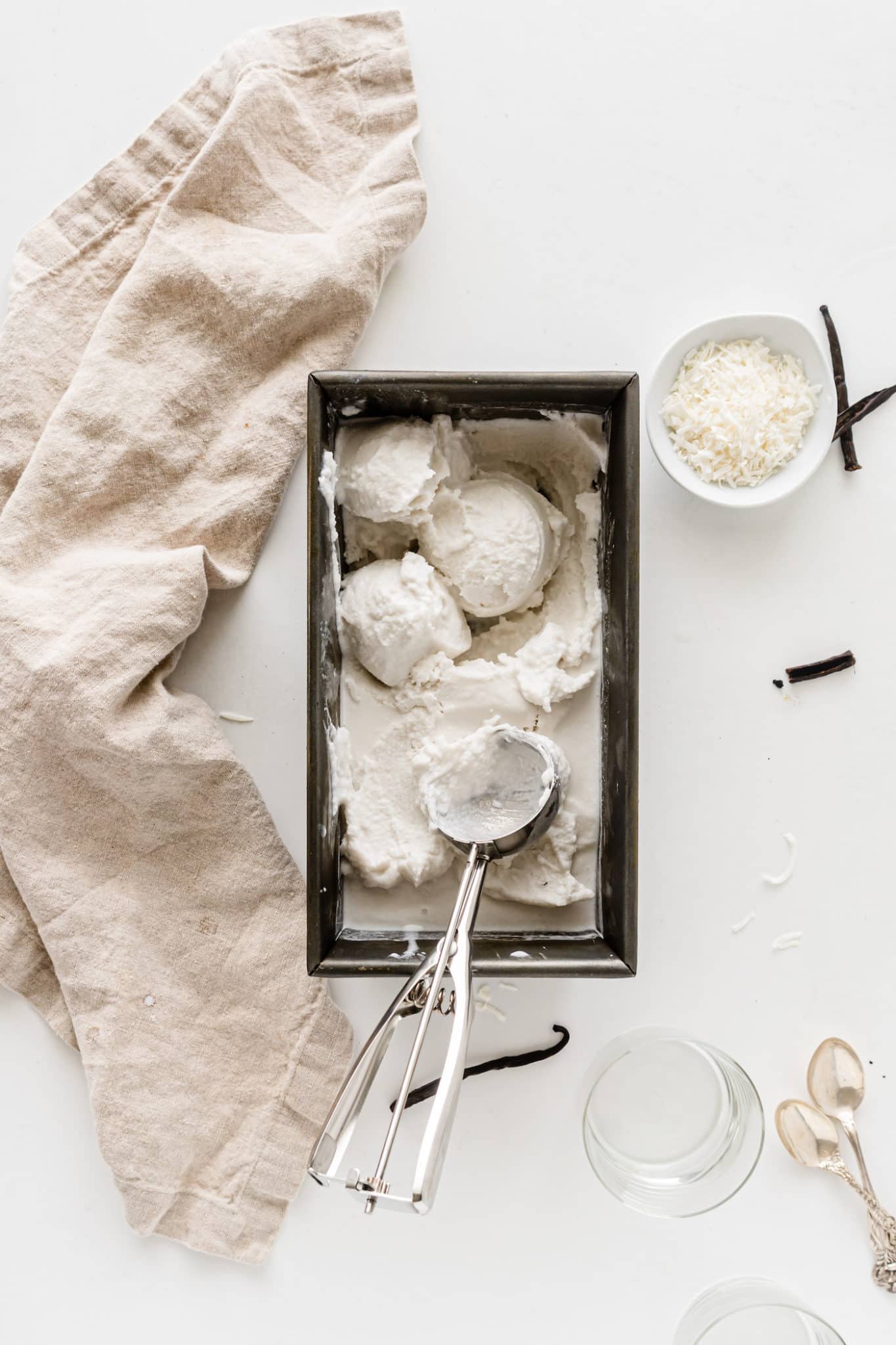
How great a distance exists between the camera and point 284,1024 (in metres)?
1.14

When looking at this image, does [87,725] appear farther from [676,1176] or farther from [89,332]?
[676,1176]

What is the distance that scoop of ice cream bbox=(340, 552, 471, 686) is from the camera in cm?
99

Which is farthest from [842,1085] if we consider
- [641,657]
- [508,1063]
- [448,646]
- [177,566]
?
[177,566]

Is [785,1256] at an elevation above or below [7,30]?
below

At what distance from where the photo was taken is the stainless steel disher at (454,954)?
2.61 ft

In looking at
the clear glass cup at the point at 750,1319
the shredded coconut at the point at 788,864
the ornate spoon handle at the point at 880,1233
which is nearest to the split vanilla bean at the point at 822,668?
the shredded coconut at the point at 788,864

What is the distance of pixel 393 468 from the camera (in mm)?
983

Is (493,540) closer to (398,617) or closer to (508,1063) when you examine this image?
(398,617)

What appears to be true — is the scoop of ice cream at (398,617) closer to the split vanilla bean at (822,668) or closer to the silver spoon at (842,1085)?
the split vanilla bean at (822,668)

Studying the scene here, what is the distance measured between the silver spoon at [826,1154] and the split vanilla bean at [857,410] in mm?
782

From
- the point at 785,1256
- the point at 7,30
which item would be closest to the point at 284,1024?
the point at 785,1256

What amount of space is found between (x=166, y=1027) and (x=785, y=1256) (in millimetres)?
782

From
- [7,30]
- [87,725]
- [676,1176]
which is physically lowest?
[676,1176]

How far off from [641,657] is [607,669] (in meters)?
0.16
